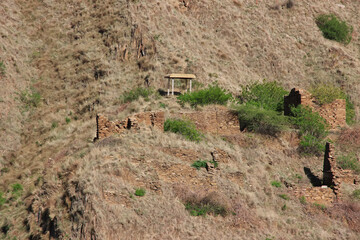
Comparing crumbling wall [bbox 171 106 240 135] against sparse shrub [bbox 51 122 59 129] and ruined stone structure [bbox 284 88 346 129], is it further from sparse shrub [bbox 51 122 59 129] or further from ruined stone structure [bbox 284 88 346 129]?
sparse shrub [bbox 51 122 59 129]

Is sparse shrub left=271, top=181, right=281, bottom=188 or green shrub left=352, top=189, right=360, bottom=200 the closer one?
green shrub left=352, top=189, right=360, bottom=200

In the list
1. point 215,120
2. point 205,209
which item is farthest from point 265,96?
point 205,209

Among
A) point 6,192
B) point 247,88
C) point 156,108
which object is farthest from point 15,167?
point 247,88

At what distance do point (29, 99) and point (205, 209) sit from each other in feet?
70.6

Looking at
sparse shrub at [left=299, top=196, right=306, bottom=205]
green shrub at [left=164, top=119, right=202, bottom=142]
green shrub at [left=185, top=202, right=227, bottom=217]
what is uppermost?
green shrub at [left=164, top=119, right=202, bottom=142]

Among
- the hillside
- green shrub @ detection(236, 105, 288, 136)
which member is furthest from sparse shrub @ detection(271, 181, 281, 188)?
green shrub @ detection(236, 105, 288, 136)

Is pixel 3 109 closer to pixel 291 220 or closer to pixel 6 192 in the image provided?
pixel 6 192

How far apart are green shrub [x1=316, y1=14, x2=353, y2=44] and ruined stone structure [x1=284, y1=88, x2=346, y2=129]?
22.1 m

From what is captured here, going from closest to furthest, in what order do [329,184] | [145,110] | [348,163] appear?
[329,184], [348,163], [145,110]

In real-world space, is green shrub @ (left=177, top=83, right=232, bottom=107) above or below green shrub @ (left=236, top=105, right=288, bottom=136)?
above

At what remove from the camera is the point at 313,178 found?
85.6 feet

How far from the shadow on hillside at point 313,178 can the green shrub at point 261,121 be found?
4.10 meters

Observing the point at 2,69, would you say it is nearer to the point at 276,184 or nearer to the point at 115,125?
the point at 115,125

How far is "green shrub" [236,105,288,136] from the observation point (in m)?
30.6
